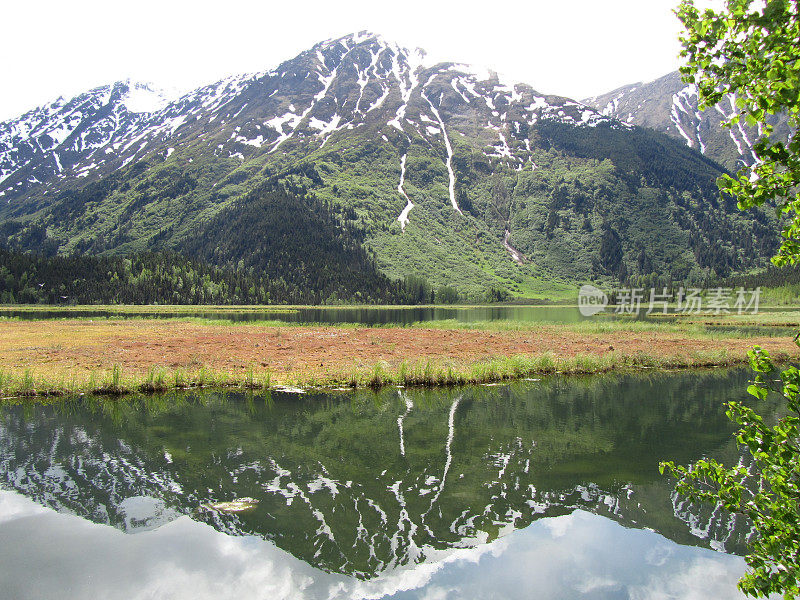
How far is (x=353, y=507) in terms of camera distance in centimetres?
1484

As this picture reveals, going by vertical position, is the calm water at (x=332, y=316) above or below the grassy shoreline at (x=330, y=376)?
below

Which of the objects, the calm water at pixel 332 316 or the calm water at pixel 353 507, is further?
the calm water at pixel 332 316

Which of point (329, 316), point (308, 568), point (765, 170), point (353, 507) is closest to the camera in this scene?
point (765, 170)

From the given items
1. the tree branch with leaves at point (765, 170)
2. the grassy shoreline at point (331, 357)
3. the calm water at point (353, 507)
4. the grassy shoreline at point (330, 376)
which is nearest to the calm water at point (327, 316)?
the grassy shoreline at point (331, 357)

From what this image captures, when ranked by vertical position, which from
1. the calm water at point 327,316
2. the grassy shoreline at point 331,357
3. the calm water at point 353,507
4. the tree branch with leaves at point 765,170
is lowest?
the calm water at point 327,316

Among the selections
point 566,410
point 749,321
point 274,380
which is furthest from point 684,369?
point 749,321

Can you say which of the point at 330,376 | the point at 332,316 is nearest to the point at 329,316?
the point at 332,316

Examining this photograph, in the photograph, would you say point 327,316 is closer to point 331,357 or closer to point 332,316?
point 332,316

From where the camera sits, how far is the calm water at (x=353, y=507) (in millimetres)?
11562

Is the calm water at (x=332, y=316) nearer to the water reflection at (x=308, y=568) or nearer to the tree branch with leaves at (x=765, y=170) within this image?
the water reflection at (x=308, y=568)

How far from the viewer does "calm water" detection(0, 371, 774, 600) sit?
37.9 ft

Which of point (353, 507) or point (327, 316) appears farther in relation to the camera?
point (327, 316)

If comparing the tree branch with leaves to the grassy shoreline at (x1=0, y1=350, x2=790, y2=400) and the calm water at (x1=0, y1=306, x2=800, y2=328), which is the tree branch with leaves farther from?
the calm water at (x1=0, y1=306, x2=800, y2=328)

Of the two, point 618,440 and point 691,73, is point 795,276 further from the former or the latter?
point 691,73
